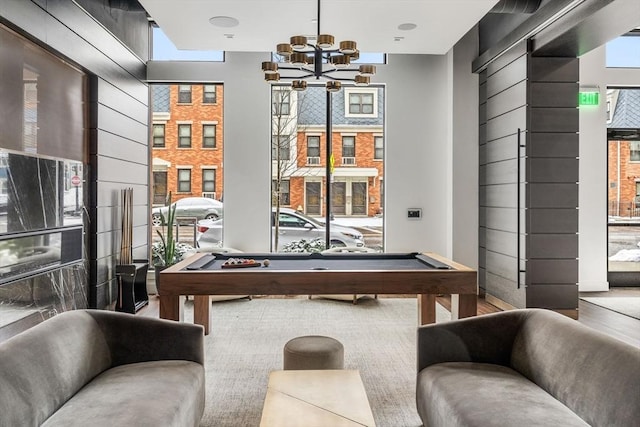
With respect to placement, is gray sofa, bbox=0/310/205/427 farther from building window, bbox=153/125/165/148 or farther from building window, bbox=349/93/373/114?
building window, bbox=349/93/373/114

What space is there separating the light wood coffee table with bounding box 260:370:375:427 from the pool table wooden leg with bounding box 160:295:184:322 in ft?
4.12

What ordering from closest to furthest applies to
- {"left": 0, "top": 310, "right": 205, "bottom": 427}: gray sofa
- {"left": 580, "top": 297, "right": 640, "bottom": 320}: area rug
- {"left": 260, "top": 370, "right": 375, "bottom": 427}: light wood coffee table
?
Answer: {"left": 0, "top": 310, "right": 205, "bottom": 427}: gray sofa
{"left": 260, "top": 370, "right": 375, "bottom": 427}: light wood coffee table
{"left": 580, "top": 297, "right": 640, "bottom": 320}: area rug

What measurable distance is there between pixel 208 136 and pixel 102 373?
482cm

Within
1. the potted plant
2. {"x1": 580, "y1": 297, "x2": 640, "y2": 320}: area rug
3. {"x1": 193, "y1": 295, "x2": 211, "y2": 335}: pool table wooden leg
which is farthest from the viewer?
the potted plant

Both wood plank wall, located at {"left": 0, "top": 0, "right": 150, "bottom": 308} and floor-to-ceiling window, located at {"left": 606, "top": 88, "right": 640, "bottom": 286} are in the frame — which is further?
floor-to-ceiling window, located at {"left": 606, "top": 88, "right": 640, "bottom": 286}

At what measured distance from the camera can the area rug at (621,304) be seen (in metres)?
5.37

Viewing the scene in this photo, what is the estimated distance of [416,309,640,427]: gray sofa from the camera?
1823mm

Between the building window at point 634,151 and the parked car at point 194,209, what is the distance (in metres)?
6.01

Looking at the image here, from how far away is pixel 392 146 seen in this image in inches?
268

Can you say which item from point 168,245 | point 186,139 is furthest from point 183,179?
point 168,245

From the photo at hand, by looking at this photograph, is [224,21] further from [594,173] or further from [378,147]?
[594,173]

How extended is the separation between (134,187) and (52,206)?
6.22 feet

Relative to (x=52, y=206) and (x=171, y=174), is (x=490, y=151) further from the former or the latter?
(x=52, y=206)

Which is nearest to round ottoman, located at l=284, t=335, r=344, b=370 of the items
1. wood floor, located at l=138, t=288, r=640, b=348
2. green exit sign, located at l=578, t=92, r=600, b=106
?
wood floor, located at l=138, t=288, r=640, b=348
